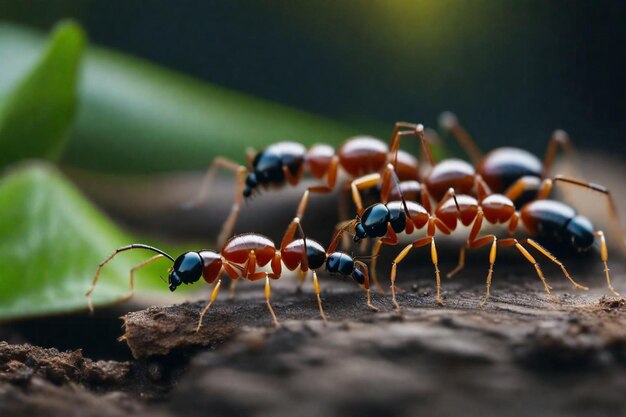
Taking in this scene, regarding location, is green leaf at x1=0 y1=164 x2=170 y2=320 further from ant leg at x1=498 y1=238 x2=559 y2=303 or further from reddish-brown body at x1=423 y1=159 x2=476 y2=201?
ant leg at x1=498 y1=238 x2=559 y2=303

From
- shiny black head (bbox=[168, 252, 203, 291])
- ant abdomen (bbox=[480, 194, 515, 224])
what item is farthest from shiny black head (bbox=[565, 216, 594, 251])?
shiny black head (bbox=[168, 252, 203, 291])

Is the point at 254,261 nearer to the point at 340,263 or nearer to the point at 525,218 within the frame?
the point at 340,263

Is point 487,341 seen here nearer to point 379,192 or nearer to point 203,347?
point 203,347

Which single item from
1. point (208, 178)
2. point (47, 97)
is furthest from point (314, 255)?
point (47, 97)

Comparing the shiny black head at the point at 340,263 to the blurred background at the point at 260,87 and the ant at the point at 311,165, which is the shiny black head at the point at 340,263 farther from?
the blurred background at the point at 260,87

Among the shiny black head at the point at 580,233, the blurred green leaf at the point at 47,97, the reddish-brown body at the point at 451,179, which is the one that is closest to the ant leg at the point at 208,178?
the blurred green leaf at the point at 47,97
